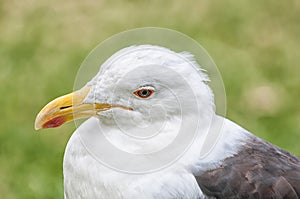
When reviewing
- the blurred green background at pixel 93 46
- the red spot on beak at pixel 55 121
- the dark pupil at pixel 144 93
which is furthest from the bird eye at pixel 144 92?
the blurred green background at pixel 93 46

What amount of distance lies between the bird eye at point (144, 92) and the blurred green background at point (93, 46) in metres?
1.87

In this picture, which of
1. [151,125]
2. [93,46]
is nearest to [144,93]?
[151,125]

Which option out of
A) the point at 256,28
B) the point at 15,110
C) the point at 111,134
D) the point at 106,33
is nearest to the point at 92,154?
the point at 111,134

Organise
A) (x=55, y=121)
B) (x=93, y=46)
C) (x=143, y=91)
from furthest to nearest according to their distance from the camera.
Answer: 1. (x=93, y=46)
2. (x=55, y=121)
3. (x=143, y=91)

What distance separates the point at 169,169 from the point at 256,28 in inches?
170

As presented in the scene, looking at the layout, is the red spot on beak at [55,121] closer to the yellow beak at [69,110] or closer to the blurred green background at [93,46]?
the yellow beak at [69,110]

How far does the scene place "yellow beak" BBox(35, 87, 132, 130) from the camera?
3283mm

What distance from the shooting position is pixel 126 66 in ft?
10.5

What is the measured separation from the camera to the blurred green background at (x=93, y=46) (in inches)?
216

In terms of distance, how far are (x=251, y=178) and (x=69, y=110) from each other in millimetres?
854

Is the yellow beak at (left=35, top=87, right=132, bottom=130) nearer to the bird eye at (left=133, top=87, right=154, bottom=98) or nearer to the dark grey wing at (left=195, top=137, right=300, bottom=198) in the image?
the bird eye at (left=133, top=87, right=154, bottom=98)

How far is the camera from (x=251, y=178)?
327 cm

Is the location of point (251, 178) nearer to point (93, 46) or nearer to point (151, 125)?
point (151, 125)

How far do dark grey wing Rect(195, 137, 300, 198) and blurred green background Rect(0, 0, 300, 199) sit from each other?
1888 mm
